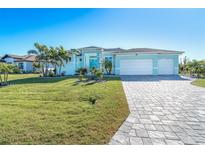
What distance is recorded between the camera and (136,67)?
882 inches

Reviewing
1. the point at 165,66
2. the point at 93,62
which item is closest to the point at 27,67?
the point at 93,62

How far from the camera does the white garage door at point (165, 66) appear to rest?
21969mm

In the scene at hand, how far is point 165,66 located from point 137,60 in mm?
4179

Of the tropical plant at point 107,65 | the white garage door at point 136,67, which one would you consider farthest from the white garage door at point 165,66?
the tropical plant at point 107,65

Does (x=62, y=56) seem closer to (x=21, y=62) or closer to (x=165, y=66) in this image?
(x=165, y=66)

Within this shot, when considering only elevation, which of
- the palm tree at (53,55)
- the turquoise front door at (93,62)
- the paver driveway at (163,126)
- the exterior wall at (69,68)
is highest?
the palm tree at (53,55)

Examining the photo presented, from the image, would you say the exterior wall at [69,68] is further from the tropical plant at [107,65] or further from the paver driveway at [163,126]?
the paver driveway at [163,126]

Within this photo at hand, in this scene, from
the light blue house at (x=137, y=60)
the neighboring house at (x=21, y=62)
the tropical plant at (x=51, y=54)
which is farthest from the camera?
the neighboring house at (x=21, y=62)

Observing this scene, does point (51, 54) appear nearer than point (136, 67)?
Yes

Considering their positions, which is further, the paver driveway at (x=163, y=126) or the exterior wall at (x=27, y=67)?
the exterior wall at (x=27, y=67)
